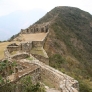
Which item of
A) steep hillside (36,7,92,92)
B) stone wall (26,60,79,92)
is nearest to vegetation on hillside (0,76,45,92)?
stone wall (26,60,79,92)

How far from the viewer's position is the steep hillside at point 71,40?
41.6 meters

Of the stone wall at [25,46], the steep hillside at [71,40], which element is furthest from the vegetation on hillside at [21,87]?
the steep hillside at [71,40]

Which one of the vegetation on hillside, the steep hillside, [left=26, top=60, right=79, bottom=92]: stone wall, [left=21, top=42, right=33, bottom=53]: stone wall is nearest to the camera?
the vegetation on hillside

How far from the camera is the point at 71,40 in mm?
62562

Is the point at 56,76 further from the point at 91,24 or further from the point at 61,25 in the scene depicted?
the point at 91,24

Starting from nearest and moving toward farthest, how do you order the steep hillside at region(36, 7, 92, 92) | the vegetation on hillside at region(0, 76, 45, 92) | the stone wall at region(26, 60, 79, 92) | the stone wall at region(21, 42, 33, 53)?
the vegetation on hillside at region(0, 76, 45, 92), the stone wall at region(26, 60, 79, 92), the stone wall at region(21, 42, 33, 53), the steep hillside at region(36, 7, 92, 92)

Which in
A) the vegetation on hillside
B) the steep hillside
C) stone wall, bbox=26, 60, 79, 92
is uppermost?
the vegetation on hillside

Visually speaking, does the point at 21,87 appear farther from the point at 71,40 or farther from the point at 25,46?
the point at 71,40

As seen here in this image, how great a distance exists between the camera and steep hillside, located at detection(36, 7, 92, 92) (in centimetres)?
4161

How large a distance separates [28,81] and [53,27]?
4707 centimetres

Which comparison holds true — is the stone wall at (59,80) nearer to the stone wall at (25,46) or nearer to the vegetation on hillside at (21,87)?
the vegetation on hillside at (21,87)

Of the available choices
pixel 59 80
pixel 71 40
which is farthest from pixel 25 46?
pixel 71 40

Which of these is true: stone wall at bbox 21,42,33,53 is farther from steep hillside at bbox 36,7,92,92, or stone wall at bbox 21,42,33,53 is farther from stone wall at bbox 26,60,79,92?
stone wall at bbox 26,60,79,92

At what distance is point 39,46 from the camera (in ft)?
128
